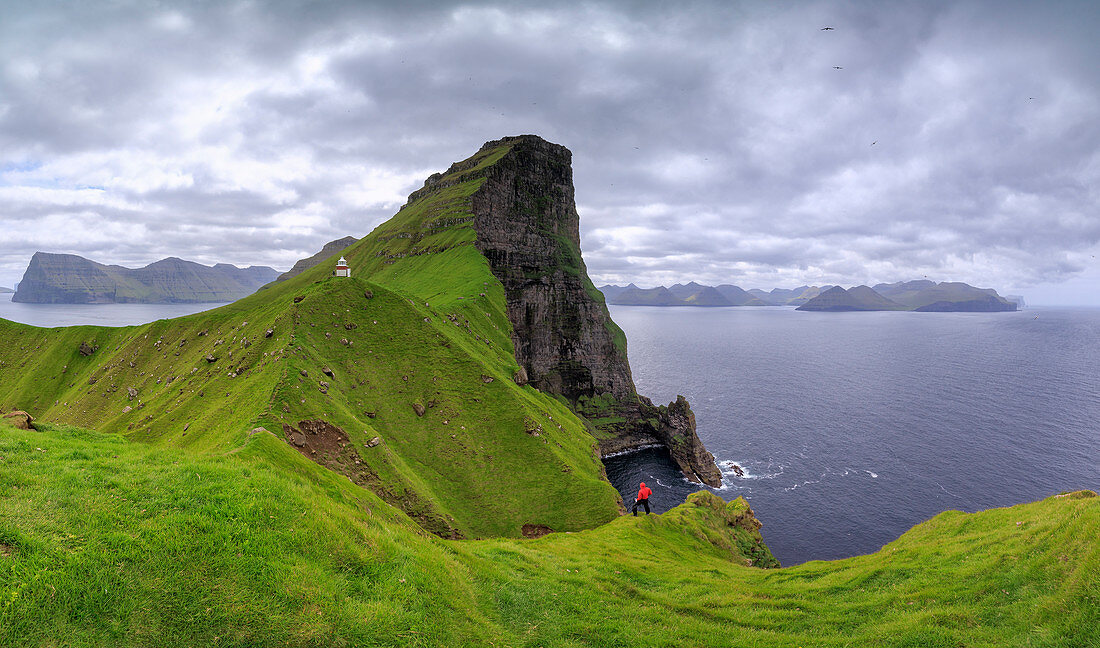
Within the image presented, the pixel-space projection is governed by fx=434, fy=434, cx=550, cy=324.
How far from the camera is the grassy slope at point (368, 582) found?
10.7 metres

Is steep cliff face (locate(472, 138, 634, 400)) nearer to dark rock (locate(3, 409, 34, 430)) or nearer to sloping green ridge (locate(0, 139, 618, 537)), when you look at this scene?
sloping green ridge (locate(0, 139, 618, 537))

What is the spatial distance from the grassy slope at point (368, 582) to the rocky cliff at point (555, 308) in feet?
286

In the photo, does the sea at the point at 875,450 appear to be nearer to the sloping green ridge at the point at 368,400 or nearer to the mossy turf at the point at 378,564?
the sloping green ridge at the point at 368,400

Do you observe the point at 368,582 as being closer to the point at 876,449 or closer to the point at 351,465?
the point at 351,465

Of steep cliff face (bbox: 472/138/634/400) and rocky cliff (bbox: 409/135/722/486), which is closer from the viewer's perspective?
rocky cliff (bbox: 409/135/722/486)

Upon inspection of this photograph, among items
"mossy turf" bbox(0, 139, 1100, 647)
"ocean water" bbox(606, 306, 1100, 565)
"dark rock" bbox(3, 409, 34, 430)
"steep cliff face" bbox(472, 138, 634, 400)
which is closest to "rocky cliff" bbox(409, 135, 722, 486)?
"steep cliff face" bbox(472, 138, 634, 400)

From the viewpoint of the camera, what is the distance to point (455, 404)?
6006 centimetres

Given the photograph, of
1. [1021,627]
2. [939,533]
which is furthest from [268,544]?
[939,533]

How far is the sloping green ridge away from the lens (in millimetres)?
A: 42812

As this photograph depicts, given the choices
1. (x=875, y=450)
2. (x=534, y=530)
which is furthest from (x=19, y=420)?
(x=875, y=450)

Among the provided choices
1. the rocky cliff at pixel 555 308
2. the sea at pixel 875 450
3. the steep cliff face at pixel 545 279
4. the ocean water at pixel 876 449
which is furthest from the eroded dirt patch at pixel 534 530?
the steep cliff face at pixel 545 279

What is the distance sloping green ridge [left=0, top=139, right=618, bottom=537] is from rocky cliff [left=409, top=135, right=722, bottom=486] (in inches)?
1378

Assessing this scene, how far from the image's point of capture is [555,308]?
435 ft

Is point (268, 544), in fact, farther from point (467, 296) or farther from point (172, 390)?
point (467, 296)
